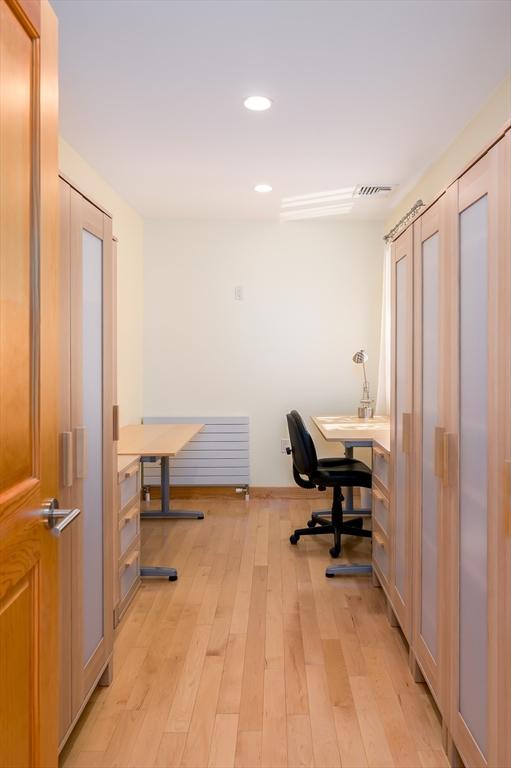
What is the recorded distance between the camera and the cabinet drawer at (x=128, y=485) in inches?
115

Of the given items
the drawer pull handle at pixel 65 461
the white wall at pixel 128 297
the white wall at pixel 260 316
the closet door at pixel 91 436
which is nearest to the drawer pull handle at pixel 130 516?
the closet door at pixel 91 436

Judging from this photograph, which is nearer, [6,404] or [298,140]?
[6,404]

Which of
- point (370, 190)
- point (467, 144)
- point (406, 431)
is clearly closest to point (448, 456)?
point (406, 431)

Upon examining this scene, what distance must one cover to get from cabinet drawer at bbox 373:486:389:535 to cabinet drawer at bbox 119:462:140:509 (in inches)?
52.7

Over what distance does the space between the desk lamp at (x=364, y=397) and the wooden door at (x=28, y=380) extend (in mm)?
3799

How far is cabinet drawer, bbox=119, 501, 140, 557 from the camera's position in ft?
9.52

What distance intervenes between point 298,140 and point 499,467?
2693 mm

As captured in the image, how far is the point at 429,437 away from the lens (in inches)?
81.6

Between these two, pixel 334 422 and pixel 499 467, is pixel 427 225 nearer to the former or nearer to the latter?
pixel 499 467

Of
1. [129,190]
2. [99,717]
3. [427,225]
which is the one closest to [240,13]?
[427,225]

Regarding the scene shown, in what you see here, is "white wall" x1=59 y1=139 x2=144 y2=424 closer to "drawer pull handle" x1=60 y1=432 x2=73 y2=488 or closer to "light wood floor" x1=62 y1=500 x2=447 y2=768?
"light wood floor" x1=62 y1=500 x2=447 y2=768

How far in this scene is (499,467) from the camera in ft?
4.55

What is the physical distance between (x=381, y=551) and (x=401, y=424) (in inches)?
35.0

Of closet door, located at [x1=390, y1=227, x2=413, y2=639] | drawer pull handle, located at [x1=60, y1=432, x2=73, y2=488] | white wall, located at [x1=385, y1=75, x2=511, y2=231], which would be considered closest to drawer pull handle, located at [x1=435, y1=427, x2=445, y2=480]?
closet door, located at [x1=390, y1=227, x2=413, y2=639]
